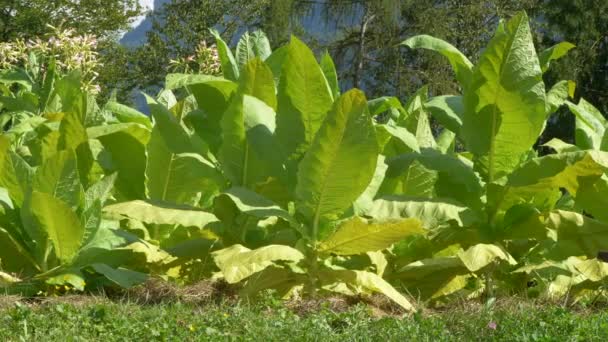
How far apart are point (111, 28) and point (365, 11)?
31.5 feet

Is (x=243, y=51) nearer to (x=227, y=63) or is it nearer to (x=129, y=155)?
(x=227, y=63)

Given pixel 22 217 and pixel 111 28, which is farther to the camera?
pixel 111 28

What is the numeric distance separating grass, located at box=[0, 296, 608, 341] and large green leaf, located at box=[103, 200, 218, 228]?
1.22 feet

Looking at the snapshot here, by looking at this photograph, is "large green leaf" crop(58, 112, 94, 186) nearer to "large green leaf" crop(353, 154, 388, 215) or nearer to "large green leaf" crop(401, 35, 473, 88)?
"large green leaf" crop(353, 154, 388, 215)

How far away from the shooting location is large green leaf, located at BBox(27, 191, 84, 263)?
384 centimetres

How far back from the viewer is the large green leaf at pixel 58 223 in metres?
3.84

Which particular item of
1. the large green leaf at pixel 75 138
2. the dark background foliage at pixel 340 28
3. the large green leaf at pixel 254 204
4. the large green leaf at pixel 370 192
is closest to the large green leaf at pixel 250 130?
the large green leaf at pixel 254 204

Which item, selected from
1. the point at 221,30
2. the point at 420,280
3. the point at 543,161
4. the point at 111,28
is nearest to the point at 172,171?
the point at 420,280

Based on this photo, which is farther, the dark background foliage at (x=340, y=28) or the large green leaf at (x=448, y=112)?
the dark background foliage at (x=340, y=28)

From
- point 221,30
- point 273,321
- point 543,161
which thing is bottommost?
point 221,30

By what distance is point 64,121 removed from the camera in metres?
4.27

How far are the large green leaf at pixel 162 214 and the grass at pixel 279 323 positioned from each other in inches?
14.6

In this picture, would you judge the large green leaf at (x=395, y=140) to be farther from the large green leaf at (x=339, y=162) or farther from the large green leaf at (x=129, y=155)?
the large green leaf at (x=129, y=155)

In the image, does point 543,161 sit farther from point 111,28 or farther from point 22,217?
point 111,28
